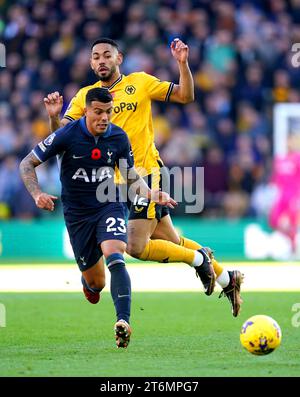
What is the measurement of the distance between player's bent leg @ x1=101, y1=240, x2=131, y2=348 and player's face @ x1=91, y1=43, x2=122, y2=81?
1754 mm

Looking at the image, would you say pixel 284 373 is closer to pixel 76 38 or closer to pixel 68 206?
pixel 68 206

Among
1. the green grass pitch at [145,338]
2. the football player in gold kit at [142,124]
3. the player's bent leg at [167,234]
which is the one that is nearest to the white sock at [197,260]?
the football player in gold kit at [142,124]

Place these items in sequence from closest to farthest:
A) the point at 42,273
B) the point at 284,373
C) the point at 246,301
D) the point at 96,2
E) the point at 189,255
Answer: the point at 284,373 < the point at 189,255 < the point at 246,301 < the point at 42,273 < the point at 96,2

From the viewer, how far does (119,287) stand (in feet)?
26.3

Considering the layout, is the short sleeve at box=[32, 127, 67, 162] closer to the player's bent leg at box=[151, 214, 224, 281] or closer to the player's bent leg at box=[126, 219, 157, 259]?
the player's bent leg at box=[126, 219, 157, 259]

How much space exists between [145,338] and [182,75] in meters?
2.37

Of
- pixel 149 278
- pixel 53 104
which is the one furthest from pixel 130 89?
pixel 149 278

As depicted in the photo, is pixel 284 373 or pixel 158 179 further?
pixel 158 179

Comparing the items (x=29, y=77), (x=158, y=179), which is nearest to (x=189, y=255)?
→ (x=158, y=179)

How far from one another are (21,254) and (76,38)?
502 centimetres

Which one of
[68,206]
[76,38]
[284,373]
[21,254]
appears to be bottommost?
[21,254]

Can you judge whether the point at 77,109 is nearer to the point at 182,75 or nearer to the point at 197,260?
the point at 182,75

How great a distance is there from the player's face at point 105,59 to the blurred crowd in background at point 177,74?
31.6ft

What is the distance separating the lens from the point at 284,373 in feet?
21.9
